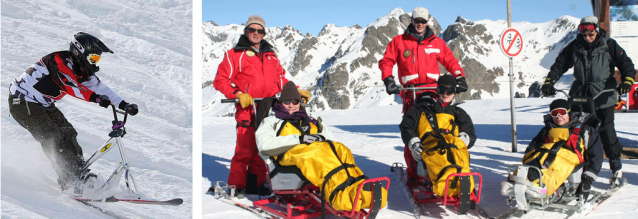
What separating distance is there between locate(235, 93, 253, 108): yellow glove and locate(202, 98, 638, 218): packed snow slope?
2.80ft

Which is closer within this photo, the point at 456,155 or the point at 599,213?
the point at 456,155

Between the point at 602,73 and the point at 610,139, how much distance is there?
1.98 feet

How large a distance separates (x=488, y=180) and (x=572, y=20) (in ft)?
724

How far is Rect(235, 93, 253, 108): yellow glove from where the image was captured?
162 inches

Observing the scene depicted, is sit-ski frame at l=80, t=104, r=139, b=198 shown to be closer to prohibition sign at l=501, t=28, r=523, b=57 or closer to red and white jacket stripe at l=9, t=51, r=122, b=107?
red and white jacket stripe at l=9, t=51, r=122, b=107

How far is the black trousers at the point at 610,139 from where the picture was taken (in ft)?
14.4

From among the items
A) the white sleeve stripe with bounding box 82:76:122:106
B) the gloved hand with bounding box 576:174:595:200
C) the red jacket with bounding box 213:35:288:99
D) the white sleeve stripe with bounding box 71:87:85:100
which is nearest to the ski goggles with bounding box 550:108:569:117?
the gloved hand with bounding box 576:174:595:200

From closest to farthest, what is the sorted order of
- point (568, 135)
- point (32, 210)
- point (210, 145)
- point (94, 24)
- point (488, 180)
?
point (32, 210) < point (568, 135) < point (488, 180) < point (94, 24) < point (210, 145)

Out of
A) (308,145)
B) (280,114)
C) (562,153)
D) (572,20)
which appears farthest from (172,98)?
(572,20)

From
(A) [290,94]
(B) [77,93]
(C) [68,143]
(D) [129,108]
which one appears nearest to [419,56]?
(A) [290,94]

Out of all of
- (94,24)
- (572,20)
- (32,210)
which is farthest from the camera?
(572,20)

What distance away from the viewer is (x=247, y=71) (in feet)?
14.6

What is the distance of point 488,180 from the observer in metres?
4.72

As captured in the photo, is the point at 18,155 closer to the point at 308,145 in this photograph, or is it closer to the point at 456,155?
the point at 308,145
